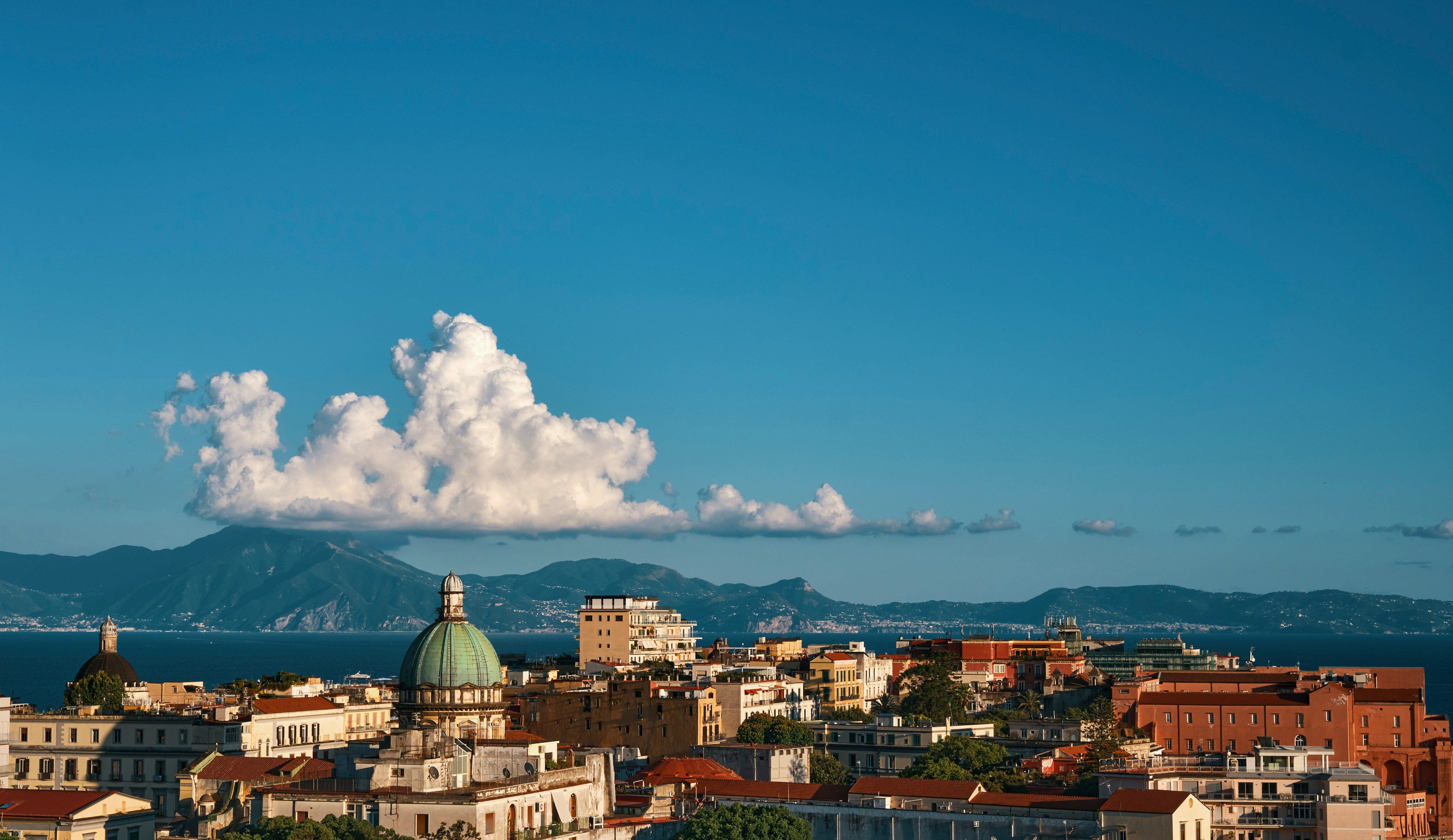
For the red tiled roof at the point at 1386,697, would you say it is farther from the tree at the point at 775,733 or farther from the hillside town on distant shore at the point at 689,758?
the tree at the point at 775,733

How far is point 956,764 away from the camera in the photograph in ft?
393

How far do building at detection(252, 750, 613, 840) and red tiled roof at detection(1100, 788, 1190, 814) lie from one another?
29.4 metres

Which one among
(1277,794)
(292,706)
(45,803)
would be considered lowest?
(1277,794)

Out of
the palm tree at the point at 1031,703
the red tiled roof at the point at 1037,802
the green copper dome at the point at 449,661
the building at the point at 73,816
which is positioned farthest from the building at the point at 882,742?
the building at the point at 73,816

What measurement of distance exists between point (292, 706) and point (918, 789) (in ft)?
165

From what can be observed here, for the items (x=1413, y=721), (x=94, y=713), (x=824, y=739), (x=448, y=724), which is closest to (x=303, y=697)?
(x=94, y=713)

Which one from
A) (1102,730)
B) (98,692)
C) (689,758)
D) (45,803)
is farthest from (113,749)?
(1102,730)

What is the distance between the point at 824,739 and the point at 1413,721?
48.7 metres

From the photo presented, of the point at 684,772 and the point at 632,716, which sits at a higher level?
the point at 632,716

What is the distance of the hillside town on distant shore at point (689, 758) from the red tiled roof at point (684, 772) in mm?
324

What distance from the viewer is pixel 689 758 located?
116m

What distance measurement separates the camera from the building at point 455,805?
86.9m

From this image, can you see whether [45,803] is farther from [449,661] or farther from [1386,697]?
[1386,697]

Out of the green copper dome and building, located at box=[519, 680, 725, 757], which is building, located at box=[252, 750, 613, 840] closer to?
the green copper dome
